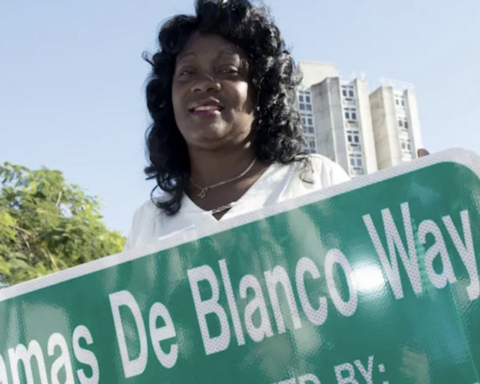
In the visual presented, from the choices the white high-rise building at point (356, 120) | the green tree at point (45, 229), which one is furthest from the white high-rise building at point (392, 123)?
the green tree at point (45, 229)

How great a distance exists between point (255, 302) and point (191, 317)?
12 centimetres

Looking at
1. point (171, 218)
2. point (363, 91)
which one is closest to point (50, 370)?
point (171, 218)

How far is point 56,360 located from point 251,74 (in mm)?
723

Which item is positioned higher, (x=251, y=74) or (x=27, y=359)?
(x=251, y=74)

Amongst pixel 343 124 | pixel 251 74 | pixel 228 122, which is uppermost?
pixel 343 124

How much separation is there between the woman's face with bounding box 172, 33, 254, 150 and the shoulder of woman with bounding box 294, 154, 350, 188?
0.16 meters

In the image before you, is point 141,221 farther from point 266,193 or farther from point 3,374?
point 3,374

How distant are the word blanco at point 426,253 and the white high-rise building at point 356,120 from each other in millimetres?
39840

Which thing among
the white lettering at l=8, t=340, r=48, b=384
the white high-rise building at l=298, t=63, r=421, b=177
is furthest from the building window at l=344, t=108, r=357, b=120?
the white lettering at l=8, t=340, r=48, b=384

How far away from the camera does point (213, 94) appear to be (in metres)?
1.56

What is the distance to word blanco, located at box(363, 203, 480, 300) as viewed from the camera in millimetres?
1170

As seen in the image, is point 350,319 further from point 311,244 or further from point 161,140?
point 161,140

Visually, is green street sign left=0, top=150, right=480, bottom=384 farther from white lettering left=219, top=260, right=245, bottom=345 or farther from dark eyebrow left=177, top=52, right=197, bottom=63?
dark eyebrow left=177, top=52, right=197, bottom=63

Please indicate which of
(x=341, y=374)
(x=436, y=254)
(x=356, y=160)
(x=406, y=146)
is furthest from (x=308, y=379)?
(x=406, y=146)
